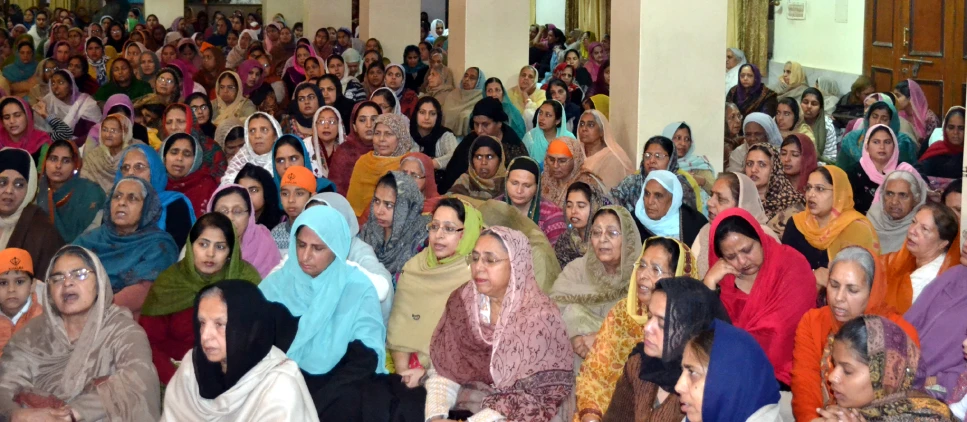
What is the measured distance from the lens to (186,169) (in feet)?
18.0

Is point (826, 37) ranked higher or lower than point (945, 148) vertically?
higher

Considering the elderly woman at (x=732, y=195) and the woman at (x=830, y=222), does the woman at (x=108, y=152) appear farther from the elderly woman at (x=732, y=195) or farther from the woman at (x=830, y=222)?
the woman at (x=830, y=222)

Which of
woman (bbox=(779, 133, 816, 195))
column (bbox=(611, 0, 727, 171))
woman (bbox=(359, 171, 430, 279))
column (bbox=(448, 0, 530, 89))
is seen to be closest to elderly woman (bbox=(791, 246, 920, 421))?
woman (bbox=(359, 171, 430, 279))

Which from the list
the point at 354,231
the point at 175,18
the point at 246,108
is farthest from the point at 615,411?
the point at 175,18

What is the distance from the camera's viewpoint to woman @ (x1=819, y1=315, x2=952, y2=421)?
263cm

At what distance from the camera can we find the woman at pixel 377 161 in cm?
591

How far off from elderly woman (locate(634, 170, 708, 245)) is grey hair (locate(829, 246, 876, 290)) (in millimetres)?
1381

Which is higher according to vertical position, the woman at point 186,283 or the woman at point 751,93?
the woman at point 751,93

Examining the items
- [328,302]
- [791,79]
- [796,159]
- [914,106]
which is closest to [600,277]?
[328,302]

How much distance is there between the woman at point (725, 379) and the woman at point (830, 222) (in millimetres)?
1749

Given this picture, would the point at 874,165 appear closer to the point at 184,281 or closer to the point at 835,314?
the point at 835,314

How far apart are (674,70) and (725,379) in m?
3.49

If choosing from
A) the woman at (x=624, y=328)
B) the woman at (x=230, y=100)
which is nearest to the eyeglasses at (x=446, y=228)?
the woman at (x=624, y=328)

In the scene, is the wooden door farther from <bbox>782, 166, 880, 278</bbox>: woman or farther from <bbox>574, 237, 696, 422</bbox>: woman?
<bbox>574, 237, 696, 422</bbox>: woman
